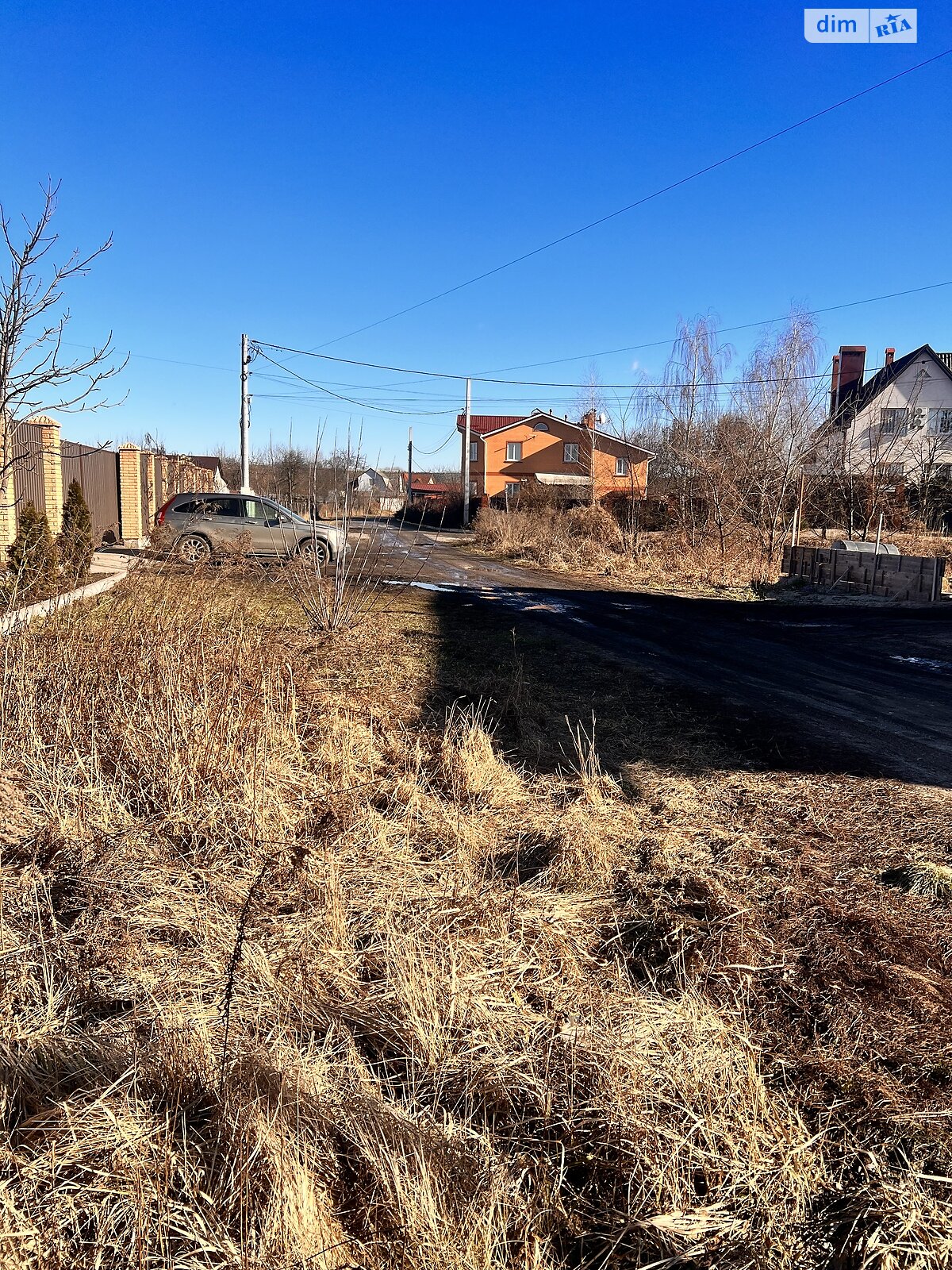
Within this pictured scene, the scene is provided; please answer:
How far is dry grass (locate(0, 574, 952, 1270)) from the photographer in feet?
6.68

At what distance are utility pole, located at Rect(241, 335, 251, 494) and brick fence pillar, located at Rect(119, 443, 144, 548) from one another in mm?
4553

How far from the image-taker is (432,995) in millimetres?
2797

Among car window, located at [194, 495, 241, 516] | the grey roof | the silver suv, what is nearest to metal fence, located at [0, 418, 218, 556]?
the silver suv

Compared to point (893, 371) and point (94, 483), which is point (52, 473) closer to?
point (94, 483)

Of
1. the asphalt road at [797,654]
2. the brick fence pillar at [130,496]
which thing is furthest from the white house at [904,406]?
the brick fence pillar at [130,496]

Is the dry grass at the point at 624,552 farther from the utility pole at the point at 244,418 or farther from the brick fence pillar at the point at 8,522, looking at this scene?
the brick fence pillar at the point at 8,522

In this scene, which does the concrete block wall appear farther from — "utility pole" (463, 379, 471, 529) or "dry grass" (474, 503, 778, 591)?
"utility pole" (463, 379, 471, 529)

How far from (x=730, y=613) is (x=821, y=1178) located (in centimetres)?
1365

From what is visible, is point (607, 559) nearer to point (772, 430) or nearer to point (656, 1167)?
point (772, 430)

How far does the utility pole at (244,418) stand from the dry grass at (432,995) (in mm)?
21004

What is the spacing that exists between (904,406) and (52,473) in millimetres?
42135

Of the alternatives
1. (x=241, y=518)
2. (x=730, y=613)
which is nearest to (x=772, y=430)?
(x=730, y=613)

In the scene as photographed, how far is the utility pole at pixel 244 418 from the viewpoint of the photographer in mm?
25766

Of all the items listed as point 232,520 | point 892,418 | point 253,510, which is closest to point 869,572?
point 253,510
